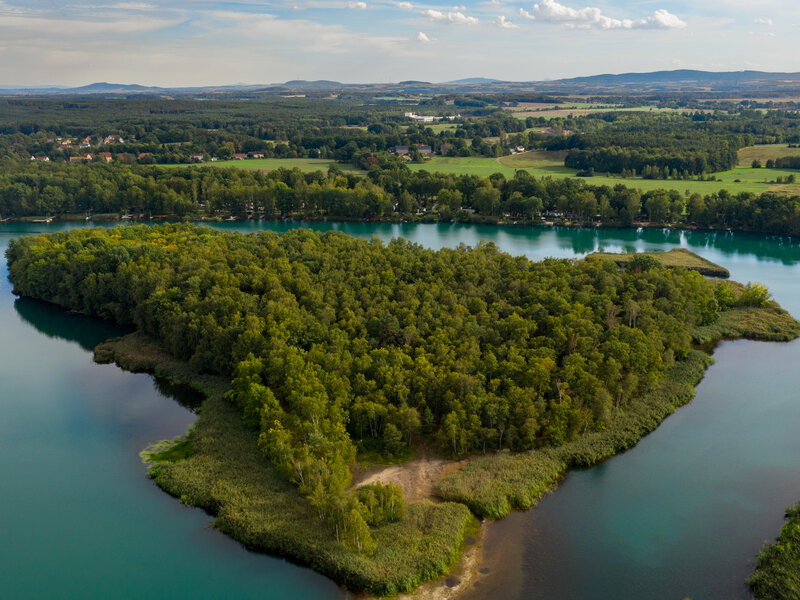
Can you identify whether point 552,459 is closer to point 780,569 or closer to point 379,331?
point 780,569

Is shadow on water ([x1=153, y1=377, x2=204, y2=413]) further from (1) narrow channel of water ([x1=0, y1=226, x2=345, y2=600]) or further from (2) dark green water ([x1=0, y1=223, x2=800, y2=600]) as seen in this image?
(2) dark green water ([x1=0, y1=223, x2=800, y2=600])

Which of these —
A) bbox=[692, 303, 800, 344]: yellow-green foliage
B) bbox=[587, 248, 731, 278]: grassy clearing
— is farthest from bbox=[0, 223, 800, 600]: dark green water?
bbox=[587, 248, 731, 278]: grassy clearing

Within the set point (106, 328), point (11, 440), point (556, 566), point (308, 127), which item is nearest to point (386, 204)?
point (106, 328)

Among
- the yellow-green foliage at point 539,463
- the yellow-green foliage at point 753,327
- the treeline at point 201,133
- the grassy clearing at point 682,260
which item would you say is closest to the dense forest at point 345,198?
the grassy clearing at point 682,260

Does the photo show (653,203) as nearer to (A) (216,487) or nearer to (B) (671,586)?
(B) (671,586)

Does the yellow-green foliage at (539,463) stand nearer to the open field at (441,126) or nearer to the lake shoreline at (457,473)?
the lake shoreline at (457,473)

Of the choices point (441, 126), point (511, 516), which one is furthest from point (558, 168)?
point (511, 516)

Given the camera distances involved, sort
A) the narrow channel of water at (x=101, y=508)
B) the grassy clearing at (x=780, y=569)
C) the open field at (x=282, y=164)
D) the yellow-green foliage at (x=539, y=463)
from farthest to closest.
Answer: the open field at (x=282, y=164) → the yellow-green foliage at (x=539, y=463) → the narrow channel of water at (x=101, y=508) → the grassy clearing at (x=780, y=569)
